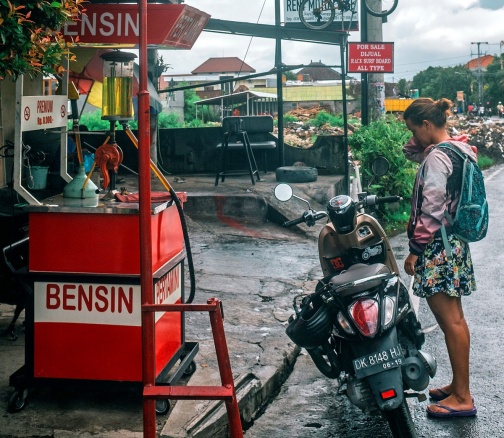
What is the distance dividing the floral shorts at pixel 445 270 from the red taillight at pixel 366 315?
83cm

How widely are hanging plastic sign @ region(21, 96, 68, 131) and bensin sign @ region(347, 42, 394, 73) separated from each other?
9.93 meters

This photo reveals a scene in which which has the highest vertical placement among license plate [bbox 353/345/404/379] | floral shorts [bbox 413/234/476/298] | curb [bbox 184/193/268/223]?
curb [bbox 184/193/268/223]

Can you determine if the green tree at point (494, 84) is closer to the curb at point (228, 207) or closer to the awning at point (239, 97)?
the awning at point (239, 97)

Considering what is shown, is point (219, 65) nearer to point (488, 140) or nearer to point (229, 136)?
point (488, 140)

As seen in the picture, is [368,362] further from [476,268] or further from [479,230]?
[476,268]

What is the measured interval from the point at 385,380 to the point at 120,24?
2904 mm

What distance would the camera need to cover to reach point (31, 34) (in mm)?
4211

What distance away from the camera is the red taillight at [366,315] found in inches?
164

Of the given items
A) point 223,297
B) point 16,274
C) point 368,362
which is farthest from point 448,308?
point 223,297

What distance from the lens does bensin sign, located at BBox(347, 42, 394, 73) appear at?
48.7ft

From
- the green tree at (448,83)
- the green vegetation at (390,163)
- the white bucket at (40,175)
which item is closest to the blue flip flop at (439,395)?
the white bucket at (40,175)

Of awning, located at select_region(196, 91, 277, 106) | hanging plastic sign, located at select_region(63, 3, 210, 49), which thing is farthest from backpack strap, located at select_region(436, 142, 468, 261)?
awning, located at select_region(196, 91, 277, 106)

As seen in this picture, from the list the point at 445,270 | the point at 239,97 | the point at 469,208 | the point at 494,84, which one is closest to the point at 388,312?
the point at 445,270

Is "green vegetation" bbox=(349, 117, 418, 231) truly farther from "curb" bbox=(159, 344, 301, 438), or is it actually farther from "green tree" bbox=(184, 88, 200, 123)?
"green tree" bbox=(184, 88, 200, 123)
